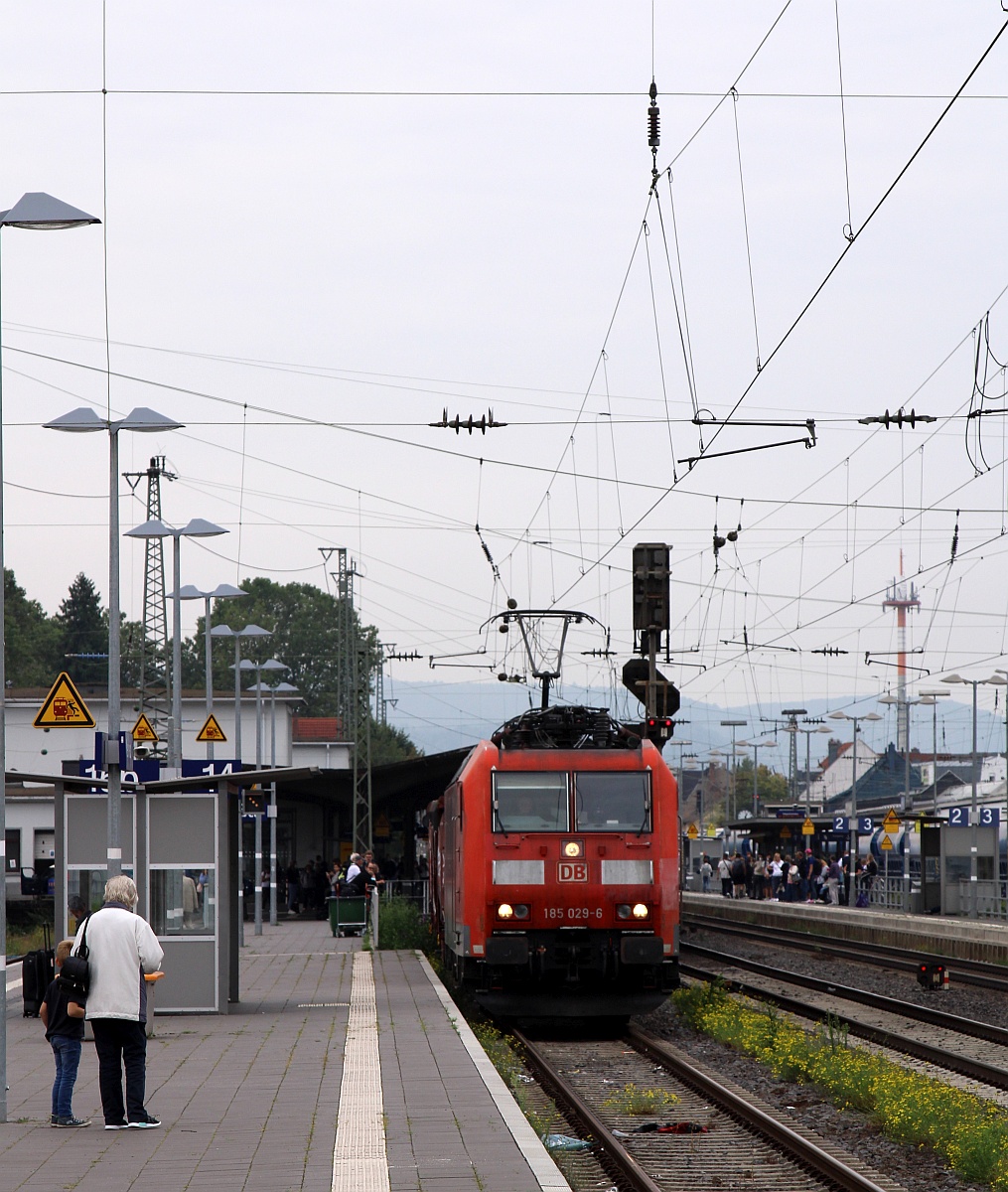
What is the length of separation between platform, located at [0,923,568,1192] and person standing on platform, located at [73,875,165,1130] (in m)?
0.18

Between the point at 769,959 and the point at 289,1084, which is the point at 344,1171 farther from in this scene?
the point at 769,959

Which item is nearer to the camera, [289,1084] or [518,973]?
[289,1084]

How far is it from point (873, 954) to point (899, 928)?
382 centimetres

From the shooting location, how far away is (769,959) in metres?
29.4

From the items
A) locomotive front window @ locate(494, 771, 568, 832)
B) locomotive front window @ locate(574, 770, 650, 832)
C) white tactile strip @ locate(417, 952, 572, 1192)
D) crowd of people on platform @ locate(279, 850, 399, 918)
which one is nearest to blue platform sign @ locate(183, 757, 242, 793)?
locomotive front window @ locate(494, 771, 568, 832)

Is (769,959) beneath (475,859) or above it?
beneath

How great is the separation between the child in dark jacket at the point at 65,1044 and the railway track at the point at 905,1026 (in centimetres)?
707

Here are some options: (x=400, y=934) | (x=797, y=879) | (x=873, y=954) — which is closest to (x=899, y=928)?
(x=873, y=954)

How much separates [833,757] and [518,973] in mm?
156929

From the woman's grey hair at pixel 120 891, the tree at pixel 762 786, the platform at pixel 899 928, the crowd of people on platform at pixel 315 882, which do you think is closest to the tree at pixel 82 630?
the tree at pixel 762 786

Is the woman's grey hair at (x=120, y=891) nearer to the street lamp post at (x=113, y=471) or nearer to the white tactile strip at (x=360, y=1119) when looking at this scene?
the white tactile strip at (x=360, y=1119)

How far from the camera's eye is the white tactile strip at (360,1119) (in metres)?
8.25

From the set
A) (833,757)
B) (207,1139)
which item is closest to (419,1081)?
(207,1139)

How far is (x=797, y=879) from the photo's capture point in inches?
1928
